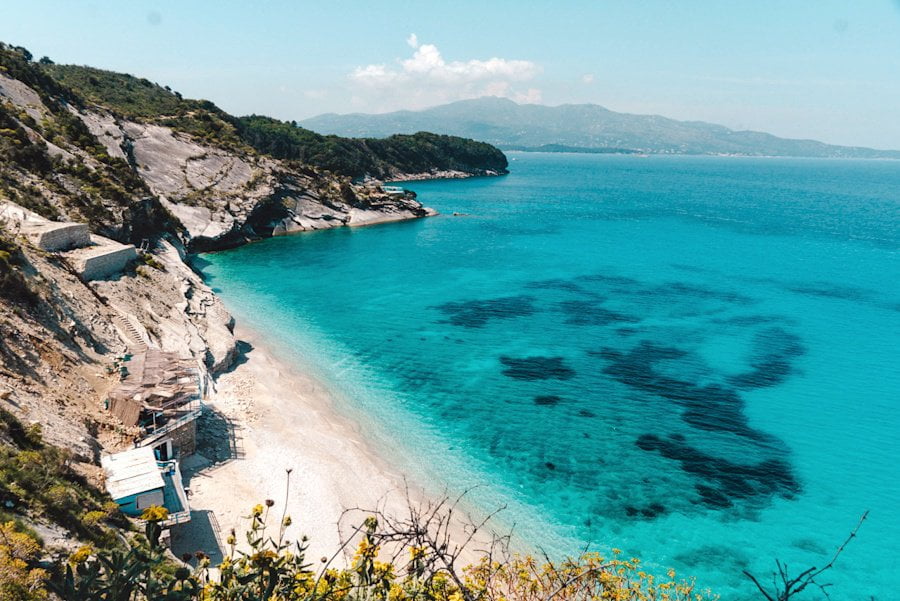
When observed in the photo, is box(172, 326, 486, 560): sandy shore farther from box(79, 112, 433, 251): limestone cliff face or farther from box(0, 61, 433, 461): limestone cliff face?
box(79, 112, 433, 251): limestone cliff face

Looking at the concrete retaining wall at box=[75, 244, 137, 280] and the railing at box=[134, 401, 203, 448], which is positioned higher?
the concrete retaining wall at box=[75, 244, 137, 280]

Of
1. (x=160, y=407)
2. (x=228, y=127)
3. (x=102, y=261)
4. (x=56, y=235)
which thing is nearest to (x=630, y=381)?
(x=160, y=407)

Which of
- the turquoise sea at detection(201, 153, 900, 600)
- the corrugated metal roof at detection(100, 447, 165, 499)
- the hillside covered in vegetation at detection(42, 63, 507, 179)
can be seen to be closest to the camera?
the corrugated metal roof at detection(100, 447, 165, 499)

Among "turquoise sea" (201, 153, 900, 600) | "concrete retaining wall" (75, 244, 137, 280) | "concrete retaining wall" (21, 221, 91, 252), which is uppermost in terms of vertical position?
"concrete retaining wall" (21, 221, 91, 252)

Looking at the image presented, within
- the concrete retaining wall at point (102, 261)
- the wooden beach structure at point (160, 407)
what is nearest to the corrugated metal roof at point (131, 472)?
the wooden beach structure at point (160, 407)

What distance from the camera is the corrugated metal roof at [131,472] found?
65.8ft

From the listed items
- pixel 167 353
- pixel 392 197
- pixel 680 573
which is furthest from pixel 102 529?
pixel 392 197

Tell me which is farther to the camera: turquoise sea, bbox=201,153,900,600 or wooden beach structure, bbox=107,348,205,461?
turquoise sea, bbox=201,153,900,600

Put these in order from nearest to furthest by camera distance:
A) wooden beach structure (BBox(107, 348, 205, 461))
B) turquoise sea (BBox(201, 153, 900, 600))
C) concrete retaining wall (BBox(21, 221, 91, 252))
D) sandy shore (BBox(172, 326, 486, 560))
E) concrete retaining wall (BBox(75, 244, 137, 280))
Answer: sandy shore (BBox(172, 326, 486, 560)), wooden beach structure (BBox(107, 348, 205, 461)), turquoise sea (BBox(201, 153, 900, 600)), concrete retaining wall (BBox(21, 221, 91, 252)), concrete retaining wall (BBox(75, 244, 137, 280))

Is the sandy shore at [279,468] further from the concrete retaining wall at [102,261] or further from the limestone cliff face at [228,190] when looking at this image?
the limestone cliff face at [228,190]

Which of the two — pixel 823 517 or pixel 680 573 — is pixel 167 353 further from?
pixel 823 517

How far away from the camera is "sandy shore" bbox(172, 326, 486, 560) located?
74.1 feet

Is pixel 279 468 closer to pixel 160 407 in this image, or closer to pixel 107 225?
pixel 160 407

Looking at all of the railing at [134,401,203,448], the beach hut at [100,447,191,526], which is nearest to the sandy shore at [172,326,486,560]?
the beach hut at [100,447,191,526]
